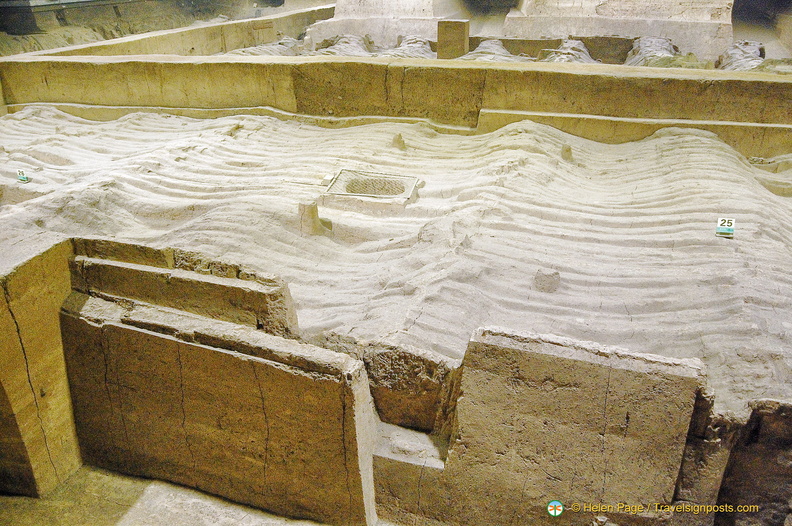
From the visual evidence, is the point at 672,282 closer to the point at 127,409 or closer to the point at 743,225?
the point at 743,225

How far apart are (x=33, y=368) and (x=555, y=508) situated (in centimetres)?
238

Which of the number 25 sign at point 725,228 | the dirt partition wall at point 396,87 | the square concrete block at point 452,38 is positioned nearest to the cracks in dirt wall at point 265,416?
the number 25 sign at point 725,228

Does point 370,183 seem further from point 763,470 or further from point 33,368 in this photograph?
point 763,470

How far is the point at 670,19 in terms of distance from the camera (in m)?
10.6

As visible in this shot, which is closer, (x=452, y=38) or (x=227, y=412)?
(x=227, y=412)

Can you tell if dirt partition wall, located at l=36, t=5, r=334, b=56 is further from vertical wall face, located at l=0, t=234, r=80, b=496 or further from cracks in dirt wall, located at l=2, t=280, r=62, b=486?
cracks in dirt wall, located at l=2, t=280, r=62, b=486

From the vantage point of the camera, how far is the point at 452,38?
376 inches

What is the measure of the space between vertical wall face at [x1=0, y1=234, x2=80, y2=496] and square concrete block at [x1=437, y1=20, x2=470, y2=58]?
802cm

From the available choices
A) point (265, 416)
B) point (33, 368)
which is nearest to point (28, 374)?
point (33, 368)

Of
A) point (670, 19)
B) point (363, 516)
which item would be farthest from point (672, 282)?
point (670, 19)

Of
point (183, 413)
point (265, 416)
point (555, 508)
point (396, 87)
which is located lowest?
point (555, 508)

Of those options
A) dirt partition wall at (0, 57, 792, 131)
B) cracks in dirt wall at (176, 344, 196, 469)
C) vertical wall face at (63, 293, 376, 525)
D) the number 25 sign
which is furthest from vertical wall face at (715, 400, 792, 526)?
dirt partition wall at (0, 57, 792, 131)

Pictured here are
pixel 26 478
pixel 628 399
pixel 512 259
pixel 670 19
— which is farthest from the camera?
pixel 670 19

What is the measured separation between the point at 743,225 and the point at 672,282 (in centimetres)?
93
